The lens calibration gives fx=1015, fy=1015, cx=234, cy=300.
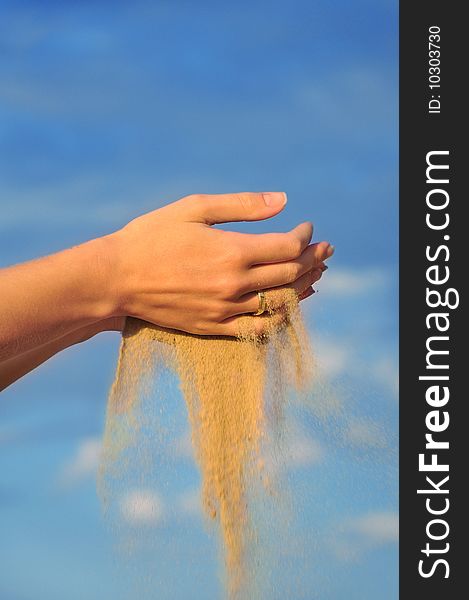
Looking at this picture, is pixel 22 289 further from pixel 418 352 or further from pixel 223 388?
pixel 418 352

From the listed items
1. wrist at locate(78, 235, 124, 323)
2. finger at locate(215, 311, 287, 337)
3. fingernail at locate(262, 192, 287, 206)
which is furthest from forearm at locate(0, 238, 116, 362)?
fingernail at locate(262, 192, 287, 206)

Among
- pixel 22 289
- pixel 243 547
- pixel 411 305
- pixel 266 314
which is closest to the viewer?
pixel 22 289

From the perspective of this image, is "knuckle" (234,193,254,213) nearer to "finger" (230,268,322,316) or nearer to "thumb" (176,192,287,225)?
"thumb" (176,192,287,225)

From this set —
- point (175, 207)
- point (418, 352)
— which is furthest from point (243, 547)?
point (418, 352)

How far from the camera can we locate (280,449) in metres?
2.48

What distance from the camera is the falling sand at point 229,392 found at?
2.43 meters

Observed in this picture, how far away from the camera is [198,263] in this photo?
87.5 inches

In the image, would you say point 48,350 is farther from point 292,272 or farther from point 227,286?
point 292,272

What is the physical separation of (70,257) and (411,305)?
156 centimetres

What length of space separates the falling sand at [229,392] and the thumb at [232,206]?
0.25 metres

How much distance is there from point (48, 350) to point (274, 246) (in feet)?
2.05

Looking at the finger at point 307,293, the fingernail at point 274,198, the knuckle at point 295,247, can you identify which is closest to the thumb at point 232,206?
the fingernail at point 274,198

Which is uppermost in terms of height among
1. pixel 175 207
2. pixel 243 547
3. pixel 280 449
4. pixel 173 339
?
pixel 175 207

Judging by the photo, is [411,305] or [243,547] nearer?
[243,547]
